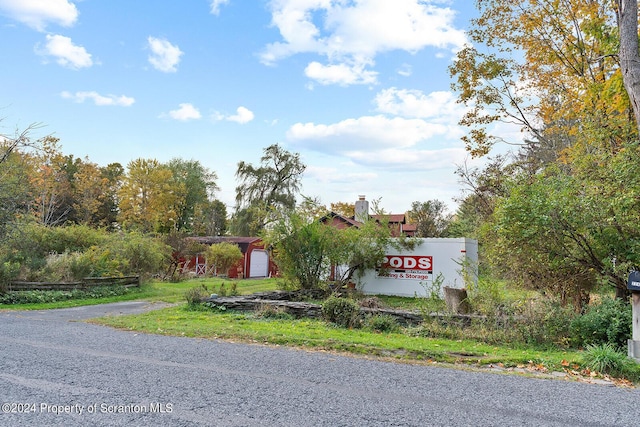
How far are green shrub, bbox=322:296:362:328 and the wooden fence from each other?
957 centimetres

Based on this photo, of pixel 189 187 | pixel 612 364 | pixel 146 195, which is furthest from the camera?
pixel 189 187

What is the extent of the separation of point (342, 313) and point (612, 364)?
215 inches

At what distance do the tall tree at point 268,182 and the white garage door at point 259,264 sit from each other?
10.1m

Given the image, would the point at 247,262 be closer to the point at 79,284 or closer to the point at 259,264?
the point at 259,264

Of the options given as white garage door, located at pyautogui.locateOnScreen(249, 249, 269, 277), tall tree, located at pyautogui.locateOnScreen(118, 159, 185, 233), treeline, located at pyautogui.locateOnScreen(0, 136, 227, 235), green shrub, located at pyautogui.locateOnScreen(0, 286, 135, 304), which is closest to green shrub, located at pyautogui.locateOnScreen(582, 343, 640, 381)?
green shrub, located at pyautogui.locateOnScreen(0, 286, 135, 304)

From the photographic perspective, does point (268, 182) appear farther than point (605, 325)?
Yes

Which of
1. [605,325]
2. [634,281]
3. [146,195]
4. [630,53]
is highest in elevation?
[146,195]

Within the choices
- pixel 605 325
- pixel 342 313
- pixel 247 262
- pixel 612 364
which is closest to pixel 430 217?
pixel 247 262

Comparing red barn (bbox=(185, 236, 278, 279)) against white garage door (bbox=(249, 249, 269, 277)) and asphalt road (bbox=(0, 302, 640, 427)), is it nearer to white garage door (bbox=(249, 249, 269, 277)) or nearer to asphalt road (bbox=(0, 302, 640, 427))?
white garage door (bbox=(249, 249, 269, 277))

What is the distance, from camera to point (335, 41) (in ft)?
47.4

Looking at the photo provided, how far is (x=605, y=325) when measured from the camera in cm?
758

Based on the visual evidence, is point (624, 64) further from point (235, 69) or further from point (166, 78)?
point (166, 78)

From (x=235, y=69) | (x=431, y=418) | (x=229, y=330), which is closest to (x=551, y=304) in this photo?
(x=431, y=418)

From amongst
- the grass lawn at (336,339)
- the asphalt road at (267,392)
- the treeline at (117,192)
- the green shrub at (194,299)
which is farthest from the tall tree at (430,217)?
the asphalt road at (267,392)
